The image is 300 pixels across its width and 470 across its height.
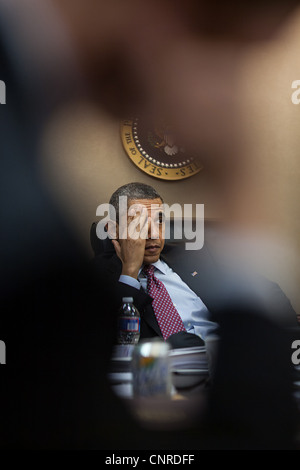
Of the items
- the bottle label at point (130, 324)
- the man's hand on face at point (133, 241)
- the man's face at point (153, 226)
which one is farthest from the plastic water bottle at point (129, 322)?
the man's face at point (153, 226)

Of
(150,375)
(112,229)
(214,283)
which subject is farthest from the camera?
(214,283)

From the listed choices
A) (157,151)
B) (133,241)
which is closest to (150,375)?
(133,241)

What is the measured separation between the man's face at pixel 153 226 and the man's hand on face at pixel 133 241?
17mm

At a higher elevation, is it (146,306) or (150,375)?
(146,306)

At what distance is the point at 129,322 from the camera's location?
5.41 ft

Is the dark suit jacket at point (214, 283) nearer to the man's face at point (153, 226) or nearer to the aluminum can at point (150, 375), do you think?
the man's face at point (153, 226)

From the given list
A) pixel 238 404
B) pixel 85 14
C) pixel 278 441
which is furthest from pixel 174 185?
pixel 278 441

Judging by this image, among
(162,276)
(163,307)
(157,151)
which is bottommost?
(163,307)

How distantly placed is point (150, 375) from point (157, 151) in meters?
1.12

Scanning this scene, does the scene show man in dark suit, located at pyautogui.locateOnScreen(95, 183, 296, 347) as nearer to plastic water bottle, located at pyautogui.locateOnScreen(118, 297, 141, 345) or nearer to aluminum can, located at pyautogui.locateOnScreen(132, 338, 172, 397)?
plastic water bottle, located at pyautogui.locateOnScreen(118, 297, 141, 345)

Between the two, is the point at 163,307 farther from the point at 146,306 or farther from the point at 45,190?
the point at 45,190

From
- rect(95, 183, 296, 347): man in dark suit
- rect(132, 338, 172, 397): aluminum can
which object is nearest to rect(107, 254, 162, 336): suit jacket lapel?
rect(95, 183, 296, 347): man in dark suit

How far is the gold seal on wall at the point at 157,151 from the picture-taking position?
1942 millimetres

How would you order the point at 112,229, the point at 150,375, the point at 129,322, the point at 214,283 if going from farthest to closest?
the point at 214,283 → the point at 112,229 → the point at 129,322 → the point at 150,375
